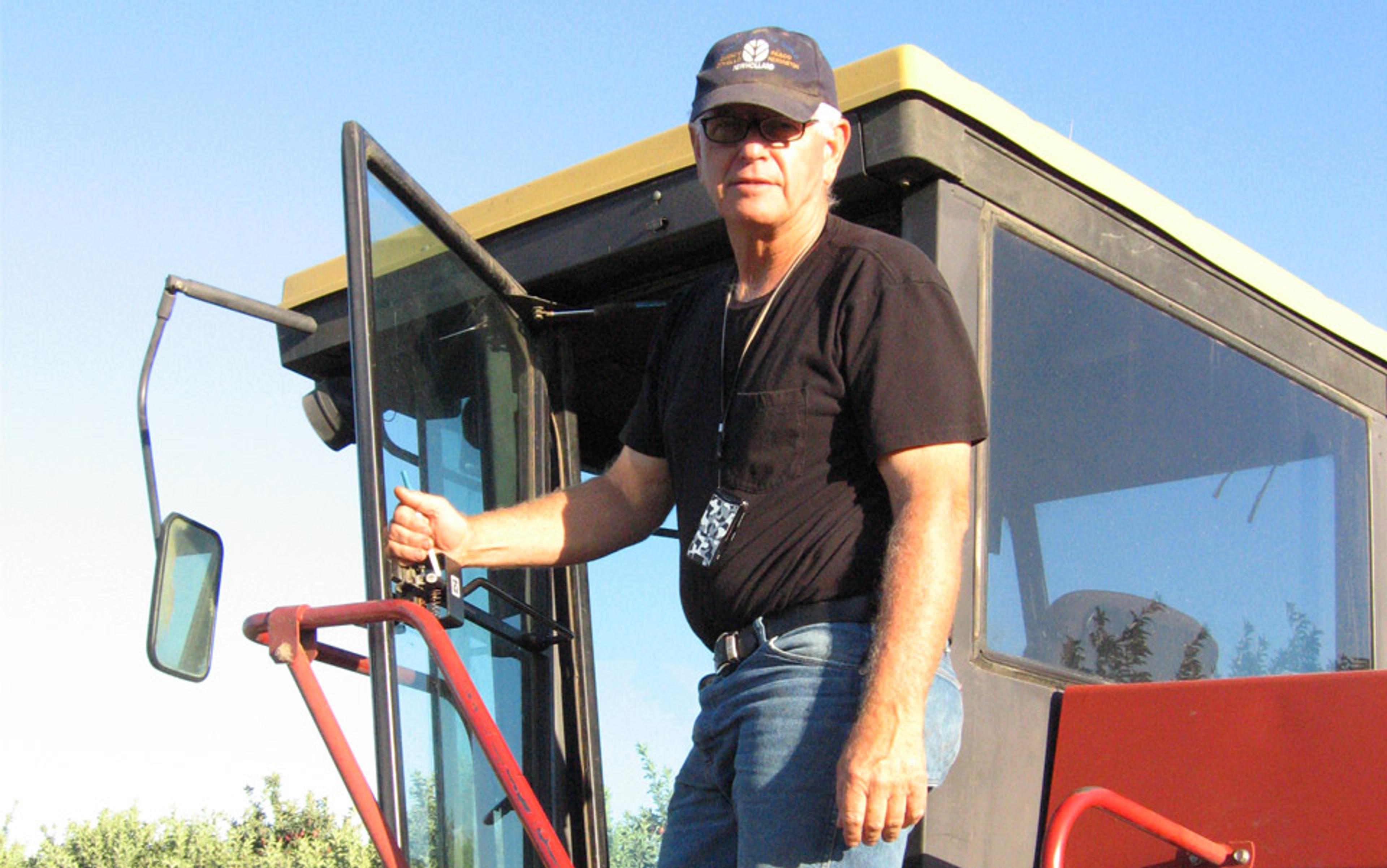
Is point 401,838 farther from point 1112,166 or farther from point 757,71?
point 1112,166

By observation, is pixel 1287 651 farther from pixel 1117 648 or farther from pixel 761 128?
pixel 761 128

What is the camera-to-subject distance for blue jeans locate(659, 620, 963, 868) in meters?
1.99

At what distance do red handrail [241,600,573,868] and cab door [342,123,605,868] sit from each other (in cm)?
4

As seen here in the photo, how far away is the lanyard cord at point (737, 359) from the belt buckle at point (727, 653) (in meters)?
0.21

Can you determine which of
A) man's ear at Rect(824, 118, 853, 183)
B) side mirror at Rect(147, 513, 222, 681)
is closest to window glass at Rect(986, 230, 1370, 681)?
man's ear at Rect(824, 118, 853, 183)

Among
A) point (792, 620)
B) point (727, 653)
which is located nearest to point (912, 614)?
point (792, 620)

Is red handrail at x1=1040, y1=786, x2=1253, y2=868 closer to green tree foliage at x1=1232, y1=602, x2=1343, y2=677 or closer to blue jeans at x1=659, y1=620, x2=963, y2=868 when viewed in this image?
blue jeans at x1=659, y1=620, x2=963, y2=868

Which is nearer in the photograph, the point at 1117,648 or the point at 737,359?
the point at 737,359

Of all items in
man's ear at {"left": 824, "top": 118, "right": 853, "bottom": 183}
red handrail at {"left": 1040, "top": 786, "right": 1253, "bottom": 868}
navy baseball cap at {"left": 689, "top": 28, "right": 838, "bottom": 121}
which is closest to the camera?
red handrail at {"left": 1040, "top": 786, "right": 1253, "bottom": 868}

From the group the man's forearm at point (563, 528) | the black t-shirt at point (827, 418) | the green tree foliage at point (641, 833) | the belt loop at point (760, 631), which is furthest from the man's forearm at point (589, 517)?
the green tree foliage at point (641, 833)

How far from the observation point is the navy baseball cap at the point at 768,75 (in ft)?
7.33

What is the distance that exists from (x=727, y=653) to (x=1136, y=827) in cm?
57

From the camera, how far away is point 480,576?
2.75m

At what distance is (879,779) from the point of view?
1.88 metres
